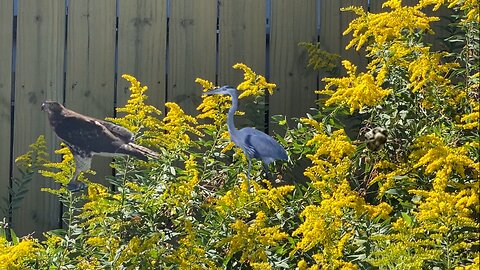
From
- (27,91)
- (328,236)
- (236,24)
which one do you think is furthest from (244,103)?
(328,236)

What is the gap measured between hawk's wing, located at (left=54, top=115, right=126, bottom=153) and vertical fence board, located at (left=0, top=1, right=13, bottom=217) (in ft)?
1.48

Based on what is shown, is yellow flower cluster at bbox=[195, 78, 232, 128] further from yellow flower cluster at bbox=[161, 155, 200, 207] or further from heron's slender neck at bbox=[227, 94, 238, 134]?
yellow flower cluster at bbox=[161, 155, 200, 207]

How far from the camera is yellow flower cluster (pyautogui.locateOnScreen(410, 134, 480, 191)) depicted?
1.98 meters

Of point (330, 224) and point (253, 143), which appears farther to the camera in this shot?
point (253, 143)

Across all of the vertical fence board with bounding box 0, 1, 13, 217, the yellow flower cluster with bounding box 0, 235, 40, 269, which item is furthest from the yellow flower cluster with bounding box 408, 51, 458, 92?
the vertical fence board with bounding box 0, 1, 13, 217

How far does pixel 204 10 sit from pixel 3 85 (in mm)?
947

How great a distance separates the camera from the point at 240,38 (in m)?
3.42

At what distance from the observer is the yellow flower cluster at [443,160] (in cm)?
198

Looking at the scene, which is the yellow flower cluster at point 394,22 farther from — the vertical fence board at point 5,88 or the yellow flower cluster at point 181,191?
the vertical fence board at point 5,88

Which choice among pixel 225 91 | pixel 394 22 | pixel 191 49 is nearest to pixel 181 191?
pixel 225 91

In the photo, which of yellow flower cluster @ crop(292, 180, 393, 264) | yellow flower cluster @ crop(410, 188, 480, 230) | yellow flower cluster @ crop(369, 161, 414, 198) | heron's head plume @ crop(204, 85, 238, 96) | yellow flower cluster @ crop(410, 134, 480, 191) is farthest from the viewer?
heron's head plume @ crop(204, 85, 238, 96)

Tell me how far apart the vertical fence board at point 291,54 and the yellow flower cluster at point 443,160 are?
127 centimetres

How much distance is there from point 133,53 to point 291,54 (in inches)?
27.1

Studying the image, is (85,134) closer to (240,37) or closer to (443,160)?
(240,37)
